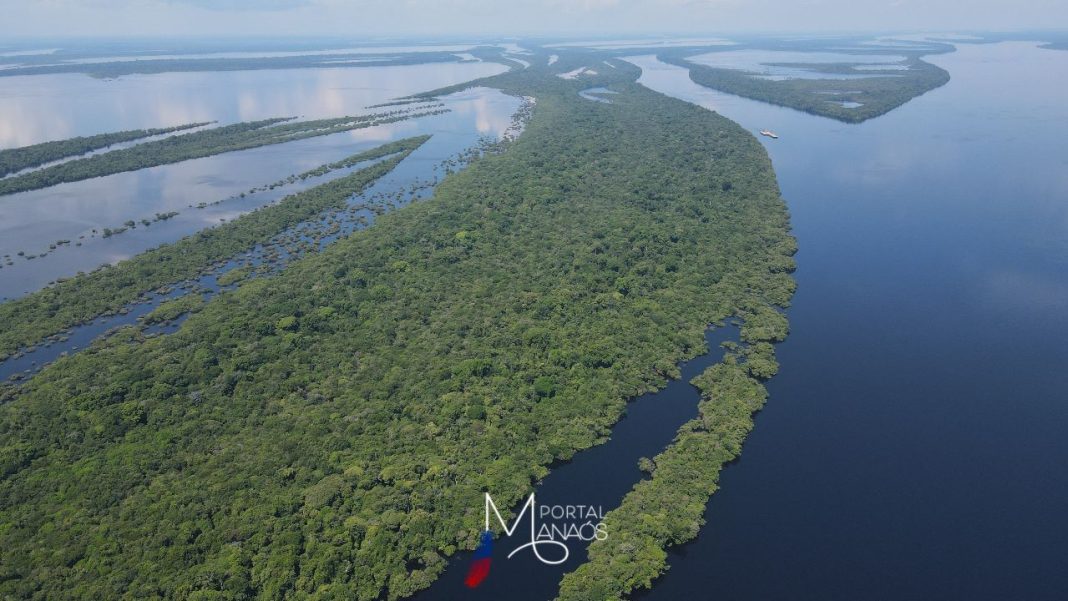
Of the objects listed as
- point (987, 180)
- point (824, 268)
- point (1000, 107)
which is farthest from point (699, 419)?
point (1000, 107)

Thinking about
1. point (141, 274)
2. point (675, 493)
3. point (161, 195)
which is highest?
point (161, 195)

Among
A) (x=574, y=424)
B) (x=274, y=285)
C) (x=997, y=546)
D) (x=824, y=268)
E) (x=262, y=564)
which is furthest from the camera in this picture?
(x=824, y=268)

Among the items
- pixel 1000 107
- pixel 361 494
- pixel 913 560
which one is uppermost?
pixel 1000 107

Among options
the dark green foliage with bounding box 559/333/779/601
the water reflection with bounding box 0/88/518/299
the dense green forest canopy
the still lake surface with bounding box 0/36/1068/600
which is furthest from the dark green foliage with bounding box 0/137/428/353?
the dark green foliage with bounding box 559/333/779/601

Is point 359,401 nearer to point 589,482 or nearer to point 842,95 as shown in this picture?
point 589,482

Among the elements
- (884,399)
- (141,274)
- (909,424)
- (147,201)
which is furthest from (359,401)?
(147,201)

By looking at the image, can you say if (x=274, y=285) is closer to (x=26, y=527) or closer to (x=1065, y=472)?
(x=26, y=527)

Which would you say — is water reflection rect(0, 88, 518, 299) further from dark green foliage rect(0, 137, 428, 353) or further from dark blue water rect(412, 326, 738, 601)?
dark blue water rect(412, 326, 738, 601)
